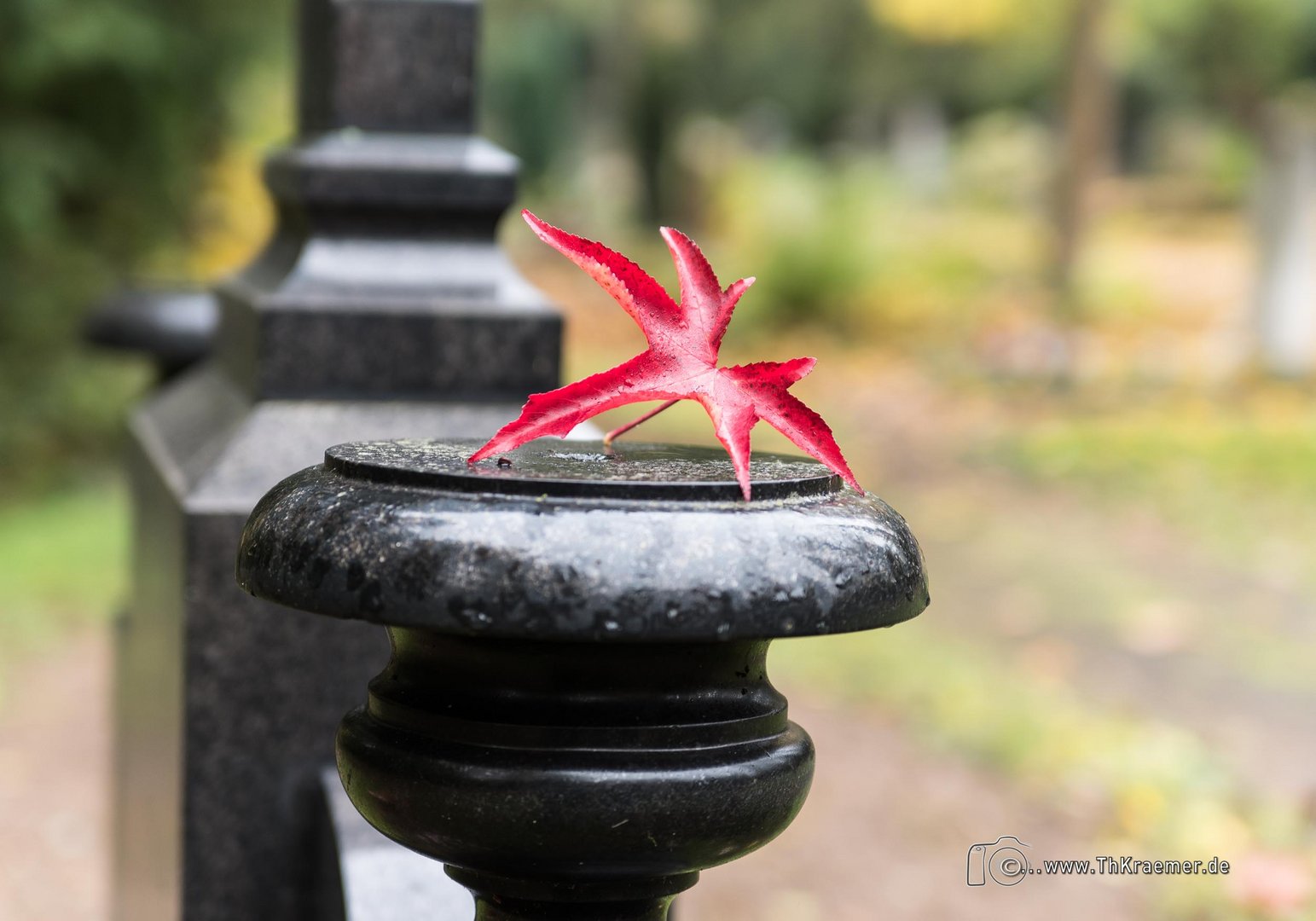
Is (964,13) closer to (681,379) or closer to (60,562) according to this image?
(60,562)

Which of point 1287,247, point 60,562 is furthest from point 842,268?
point 60,562

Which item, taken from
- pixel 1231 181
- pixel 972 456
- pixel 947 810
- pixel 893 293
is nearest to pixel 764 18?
pixel 1231 181

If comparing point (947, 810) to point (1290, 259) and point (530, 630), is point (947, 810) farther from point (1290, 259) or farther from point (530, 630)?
point (1290, 259)

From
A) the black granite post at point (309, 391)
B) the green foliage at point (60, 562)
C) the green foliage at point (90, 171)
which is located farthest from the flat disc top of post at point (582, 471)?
the green foliage at point (90, 171)

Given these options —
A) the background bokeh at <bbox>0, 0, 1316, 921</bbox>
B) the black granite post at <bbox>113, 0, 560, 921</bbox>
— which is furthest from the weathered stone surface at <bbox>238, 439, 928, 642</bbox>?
the background bokeh at <bbox>0, 0, 1316, 921</bbox>

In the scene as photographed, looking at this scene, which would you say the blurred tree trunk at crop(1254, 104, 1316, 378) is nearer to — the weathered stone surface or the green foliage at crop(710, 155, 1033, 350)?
the green foliage at crop(710, 155, 1033, 350)

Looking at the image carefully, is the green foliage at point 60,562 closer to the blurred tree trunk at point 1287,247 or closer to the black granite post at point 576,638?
the black granite post at point 576,638
